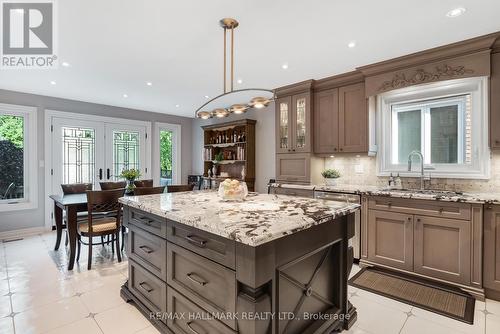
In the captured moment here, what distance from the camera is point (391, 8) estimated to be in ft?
6.92

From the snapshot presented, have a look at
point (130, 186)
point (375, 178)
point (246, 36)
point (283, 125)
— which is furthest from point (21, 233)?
point (375, 178)

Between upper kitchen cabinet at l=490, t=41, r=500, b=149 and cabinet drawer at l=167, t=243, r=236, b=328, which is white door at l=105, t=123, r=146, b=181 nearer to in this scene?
cabinet drawer at l=167, t=243, r=236, b=328

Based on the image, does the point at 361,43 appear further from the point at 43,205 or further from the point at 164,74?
the point at 43,205

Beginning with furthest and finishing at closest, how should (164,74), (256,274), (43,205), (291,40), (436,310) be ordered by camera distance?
(43,205) < (164,74) < (291,40) < (436,310) < (256,274)

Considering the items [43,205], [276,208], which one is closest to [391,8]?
[276,208]

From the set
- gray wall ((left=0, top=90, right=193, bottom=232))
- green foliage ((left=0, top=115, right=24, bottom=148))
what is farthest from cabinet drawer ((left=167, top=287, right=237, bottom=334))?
green foliage ((left=0, top=115, right=24, bottom=148))

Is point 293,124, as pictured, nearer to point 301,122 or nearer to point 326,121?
point 301,122

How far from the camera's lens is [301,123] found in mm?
4148

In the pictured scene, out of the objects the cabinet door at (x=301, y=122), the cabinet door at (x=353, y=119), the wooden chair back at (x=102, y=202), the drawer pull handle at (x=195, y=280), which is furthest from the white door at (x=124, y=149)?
the drawer pull handle at (x=195, y=280)

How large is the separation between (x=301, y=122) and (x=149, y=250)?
10.0 ft

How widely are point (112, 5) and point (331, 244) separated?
2.59m

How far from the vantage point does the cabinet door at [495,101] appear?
2580 millimetres

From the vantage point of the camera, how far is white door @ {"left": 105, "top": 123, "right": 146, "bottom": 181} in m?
5.59

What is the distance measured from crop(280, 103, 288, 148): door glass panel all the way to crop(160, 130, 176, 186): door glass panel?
3.59 metres
